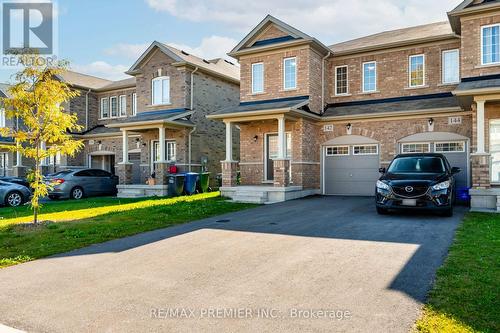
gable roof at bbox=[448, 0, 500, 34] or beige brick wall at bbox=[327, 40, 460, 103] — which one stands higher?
gable roof at bbox=[448, 0, 500, 34]

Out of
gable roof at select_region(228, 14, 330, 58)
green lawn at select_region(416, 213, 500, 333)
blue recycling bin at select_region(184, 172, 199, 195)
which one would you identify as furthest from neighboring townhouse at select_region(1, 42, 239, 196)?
green lawn at select_region(416, 213, 500, 333)

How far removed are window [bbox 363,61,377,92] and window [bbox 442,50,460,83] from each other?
286cm

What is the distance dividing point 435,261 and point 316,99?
12.5m

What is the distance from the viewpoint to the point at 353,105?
18.2 m

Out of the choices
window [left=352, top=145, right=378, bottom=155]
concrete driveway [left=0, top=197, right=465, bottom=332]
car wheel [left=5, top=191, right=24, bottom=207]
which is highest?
window [left=352, top=145, right=378, bottom=155]

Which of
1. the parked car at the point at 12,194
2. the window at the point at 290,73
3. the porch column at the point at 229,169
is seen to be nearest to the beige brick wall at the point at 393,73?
the window at the point at 290,73

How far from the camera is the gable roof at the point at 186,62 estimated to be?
2041cm

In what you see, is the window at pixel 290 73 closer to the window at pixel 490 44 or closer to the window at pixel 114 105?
the window at pixel 490 44

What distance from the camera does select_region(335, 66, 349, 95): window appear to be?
18719 mm

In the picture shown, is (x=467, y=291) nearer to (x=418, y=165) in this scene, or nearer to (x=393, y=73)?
(x=418, y=165)

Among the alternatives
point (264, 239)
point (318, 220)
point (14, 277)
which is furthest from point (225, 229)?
point (14, 277)

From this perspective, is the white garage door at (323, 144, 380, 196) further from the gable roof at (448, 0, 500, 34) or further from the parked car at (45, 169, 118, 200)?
the parked car at (45, 169, 118, 200)

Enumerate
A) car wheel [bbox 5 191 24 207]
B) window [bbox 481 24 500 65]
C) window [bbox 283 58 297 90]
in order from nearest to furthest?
1. window [bbox 481 24 500 65]
2. car wheel [bbox 5 191 24 207]
3. window [bbox 283 58 297 90]

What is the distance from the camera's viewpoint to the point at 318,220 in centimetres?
1054
